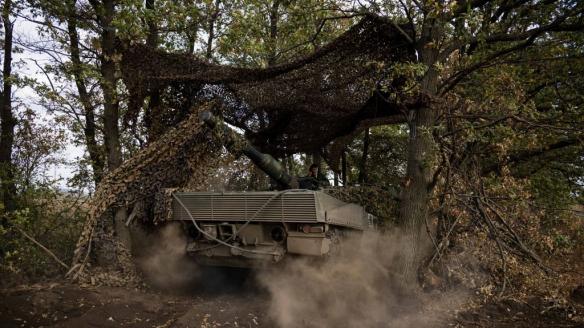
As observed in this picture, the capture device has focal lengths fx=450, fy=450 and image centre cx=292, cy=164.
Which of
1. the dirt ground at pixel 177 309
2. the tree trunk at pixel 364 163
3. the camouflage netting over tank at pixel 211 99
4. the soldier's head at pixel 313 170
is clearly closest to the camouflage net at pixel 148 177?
the camouflage netting over tank at pixel 211 99

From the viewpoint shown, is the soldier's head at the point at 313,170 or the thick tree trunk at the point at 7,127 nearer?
the thick tree trunk at the point at 7,127

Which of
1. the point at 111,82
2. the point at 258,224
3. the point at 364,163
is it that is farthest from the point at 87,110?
the point at 364,163

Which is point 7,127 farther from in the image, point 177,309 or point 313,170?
point 313,170

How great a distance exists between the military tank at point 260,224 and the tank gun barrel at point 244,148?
1.45m

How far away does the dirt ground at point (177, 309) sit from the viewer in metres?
5.42

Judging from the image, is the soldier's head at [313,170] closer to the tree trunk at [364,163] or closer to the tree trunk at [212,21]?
the tree trunk at [212,21]

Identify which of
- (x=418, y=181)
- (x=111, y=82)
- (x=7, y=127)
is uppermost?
(x=111, y=82)

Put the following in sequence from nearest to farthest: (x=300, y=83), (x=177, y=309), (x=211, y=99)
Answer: (x=177, y=309) → (x=300, y=83) → (x=211, y=99)

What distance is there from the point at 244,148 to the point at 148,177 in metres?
1.81

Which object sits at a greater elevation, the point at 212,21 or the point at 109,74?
the point at 212,21

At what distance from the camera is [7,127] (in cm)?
1041

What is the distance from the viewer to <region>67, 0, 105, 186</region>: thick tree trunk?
9715 mm

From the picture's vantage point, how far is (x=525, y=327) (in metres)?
7.11

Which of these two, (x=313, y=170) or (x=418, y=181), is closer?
(x=418, y=181)
